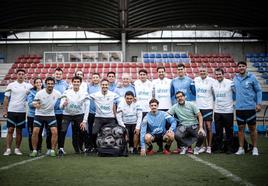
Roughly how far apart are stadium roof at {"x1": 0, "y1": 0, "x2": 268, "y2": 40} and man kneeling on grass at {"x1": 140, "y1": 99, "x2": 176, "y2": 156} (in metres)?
14.4

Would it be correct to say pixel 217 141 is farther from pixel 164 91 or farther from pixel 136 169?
pixel 136 169

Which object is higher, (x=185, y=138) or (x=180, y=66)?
(x=180, y=66)

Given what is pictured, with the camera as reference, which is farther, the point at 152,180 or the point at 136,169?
the point at 136,169

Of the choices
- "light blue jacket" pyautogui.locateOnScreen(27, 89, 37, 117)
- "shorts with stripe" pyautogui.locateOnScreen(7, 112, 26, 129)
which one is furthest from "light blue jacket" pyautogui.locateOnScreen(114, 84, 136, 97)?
"shorts with stripe" pyautogui.locateOnScreen(7, 112, 26, 129)

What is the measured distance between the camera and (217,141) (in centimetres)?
801

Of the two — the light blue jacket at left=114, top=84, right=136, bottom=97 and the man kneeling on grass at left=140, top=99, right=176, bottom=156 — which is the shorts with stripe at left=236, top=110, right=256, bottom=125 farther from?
the light blue jacket at left=114, top=84, right=136, bottom=97

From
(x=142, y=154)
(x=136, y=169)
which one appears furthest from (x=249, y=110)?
(x=136, y=169)

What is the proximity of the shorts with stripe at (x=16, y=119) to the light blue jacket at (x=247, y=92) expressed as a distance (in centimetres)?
465

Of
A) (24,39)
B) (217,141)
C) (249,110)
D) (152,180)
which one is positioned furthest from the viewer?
(24,39)

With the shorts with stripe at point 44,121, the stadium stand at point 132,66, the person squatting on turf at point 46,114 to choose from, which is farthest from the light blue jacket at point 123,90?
the stadium stand at point 132,66

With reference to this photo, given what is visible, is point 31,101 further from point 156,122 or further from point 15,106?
point 156,122

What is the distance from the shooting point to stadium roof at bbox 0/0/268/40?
909 inches

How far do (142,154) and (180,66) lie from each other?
2249mm

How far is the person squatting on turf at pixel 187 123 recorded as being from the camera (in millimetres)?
7656
